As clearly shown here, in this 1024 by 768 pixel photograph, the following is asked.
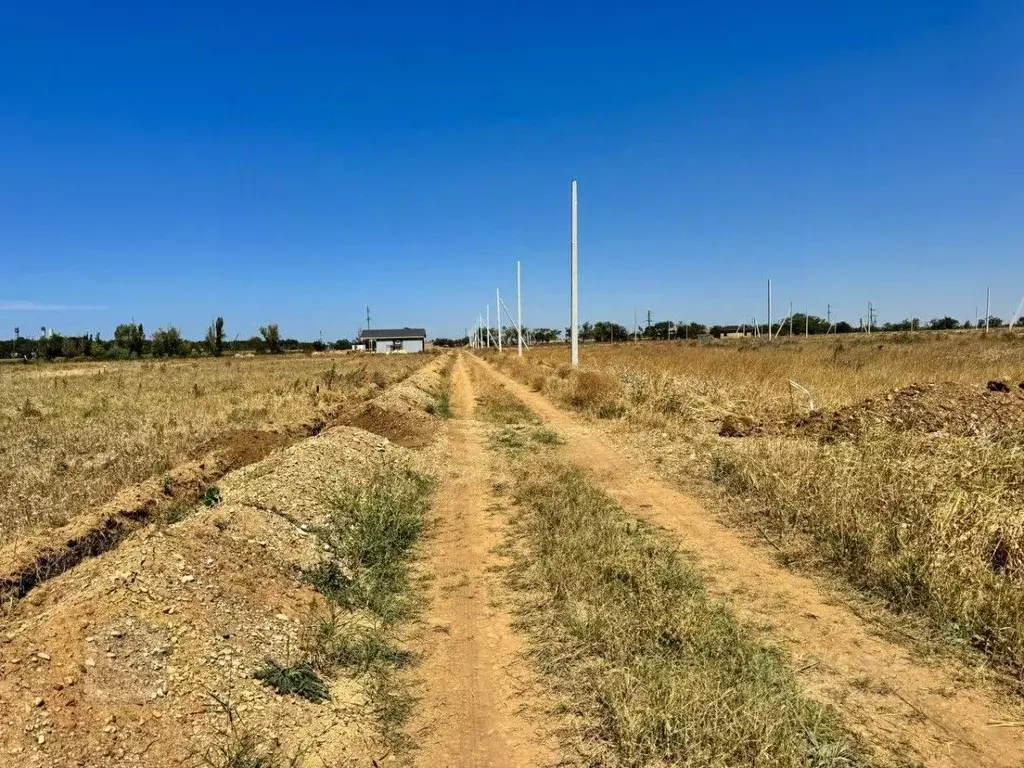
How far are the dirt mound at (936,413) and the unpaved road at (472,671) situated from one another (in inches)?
269

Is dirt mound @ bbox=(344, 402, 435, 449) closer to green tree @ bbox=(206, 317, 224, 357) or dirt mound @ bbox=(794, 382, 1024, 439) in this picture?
dirt mound @ bbox=(794, 382, 1024, 439)

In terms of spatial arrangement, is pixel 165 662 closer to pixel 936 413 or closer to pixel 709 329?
pixel 936 413

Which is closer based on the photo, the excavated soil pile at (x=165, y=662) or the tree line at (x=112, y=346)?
the excavated soil pile at (x=165, y=662)

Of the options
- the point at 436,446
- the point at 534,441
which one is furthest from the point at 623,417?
the point at 436,446

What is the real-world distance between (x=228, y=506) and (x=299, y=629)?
2106 millimetres

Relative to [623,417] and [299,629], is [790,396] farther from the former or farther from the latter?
[299,629]

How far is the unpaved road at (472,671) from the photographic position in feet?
10.8

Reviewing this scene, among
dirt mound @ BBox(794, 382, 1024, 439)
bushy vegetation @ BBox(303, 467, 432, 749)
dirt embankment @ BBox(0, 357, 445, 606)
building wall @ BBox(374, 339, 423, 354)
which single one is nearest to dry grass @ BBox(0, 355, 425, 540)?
dirt embankment @ BBox(0, 357, 445, 606)

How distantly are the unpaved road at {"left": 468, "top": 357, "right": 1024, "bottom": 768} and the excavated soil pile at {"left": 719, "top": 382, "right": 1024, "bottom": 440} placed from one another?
4.89 metres

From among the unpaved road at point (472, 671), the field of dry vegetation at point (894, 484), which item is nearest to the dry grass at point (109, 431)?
the unpaved road at point (472, 671)

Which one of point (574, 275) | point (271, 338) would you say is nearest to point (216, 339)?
point (271, 338)

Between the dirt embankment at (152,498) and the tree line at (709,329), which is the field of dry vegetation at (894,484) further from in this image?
the tree line at (709,329)

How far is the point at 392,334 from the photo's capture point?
137 metres

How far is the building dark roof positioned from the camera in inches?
5246
